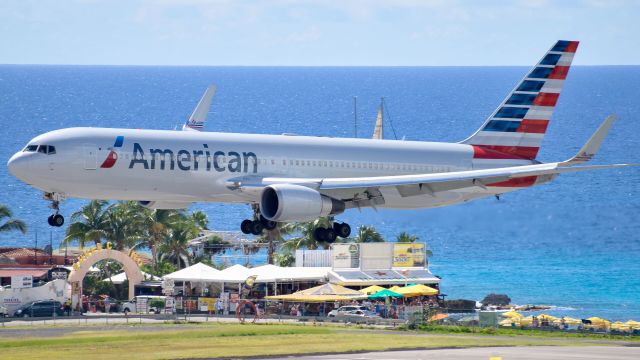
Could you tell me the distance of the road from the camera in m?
54.1

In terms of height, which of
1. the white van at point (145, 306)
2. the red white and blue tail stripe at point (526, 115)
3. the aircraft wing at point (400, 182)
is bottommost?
the white van at point (145, 306)

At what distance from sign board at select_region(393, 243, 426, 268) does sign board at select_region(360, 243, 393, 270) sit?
172 centimetres

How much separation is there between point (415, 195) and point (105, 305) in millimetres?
27507

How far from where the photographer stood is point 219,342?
62875 millimetres

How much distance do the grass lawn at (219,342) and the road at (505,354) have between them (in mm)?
2310

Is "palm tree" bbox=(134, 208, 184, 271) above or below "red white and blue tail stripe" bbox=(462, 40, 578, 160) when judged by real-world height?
below

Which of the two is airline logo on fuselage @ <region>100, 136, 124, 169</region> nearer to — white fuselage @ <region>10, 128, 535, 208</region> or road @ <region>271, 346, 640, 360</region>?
white fuselage @ <region>10, 128, 535, 208</region>

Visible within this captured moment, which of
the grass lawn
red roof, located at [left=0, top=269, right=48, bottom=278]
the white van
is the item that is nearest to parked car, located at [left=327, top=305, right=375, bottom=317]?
the grass lawn

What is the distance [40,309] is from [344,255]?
2386 cm

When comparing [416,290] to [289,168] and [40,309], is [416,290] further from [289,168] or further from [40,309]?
[289,168]

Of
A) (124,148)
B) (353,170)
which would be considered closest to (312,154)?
(353,170)

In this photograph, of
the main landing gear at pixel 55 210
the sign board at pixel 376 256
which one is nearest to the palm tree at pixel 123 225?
the sign board at pixel 376 256

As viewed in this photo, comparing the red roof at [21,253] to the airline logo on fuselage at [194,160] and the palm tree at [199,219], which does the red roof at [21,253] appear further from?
the airline logo on fuselage at [194,160]

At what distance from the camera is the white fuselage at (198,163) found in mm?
61688
